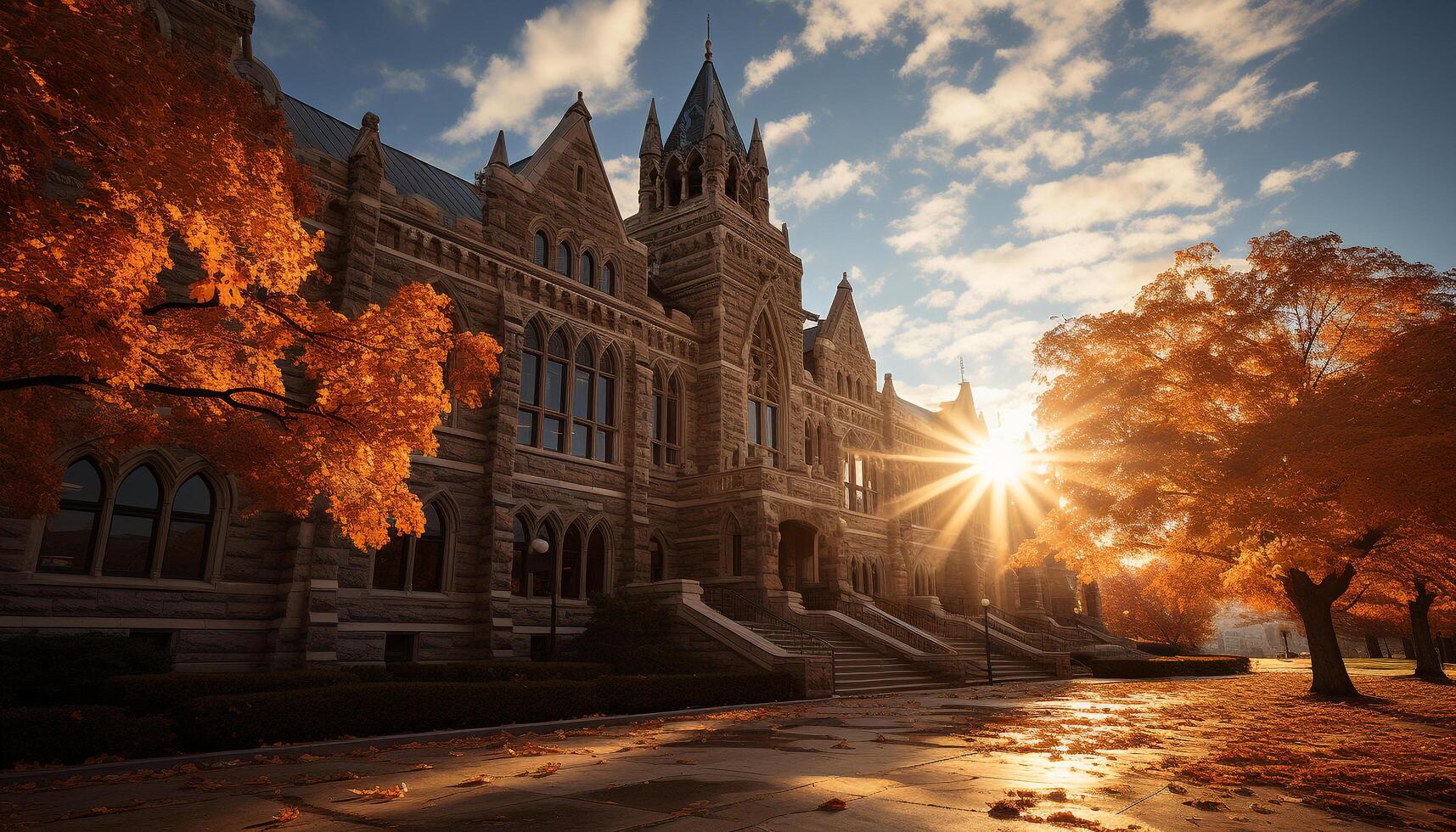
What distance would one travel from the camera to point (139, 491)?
15.2 metres

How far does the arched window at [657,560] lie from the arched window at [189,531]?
12641 millimetres

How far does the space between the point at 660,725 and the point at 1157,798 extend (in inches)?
313

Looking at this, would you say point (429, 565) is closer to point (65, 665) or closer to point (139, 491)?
point (139, 491)

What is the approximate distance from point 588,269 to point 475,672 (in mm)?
13715

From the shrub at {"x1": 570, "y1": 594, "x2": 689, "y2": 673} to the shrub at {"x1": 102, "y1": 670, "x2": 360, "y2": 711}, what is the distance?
8.32 m

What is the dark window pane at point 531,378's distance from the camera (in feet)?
73.6

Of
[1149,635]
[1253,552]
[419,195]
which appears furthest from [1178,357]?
[1149,635]

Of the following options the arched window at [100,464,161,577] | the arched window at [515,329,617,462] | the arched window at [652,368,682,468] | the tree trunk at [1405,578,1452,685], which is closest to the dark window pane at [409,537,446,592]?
the arched window at [515,329,617,462]

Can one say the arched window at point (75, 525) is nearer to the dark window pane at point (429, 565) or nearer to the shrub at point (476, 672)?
the shrub at point (476, 672)

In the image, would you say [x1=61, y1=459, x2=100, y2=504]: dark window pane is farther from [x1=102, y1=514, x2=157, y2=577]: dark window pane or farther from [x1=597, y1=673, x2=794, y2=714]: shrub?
[x1=597, y1=673, x2=794, y2=714]: shrub

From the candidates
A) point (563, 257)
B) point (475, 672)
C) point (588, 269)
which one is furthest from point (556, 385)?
A: point (475, 672)

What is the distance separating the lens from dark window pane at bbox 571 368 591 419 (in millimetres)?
23750

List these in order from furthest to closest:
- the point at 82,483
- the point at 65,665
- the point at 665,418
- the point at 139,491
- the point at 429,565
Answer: the point at 665,418 → the point at 429,565 → the point at 139,491 → the point at 82,483 → the point at 65,665

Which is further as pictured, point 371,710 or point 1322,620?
point 1322,620
